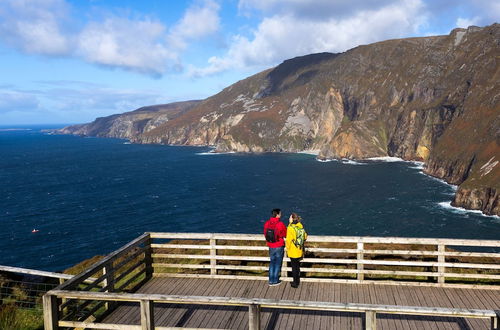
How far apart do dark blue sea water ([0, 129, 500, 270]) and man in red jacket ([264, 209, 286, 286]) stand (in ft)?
159

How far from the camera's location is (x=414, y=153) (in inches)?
Result: 6850

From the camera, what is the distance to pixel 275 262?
13.4 m

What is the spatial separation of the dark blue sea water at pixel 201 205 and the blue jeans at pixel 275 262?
159ft

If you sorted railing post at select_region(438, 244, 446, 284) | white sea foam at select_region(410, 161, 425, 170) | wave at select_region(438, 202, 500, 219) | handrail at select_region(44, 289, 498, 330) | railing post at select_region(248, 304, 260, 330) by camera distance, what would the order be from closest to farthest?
handrail at select_region(44, 289, 498, 330) → railing post at select_region(248, 304, 260, 330) → railing post at select_region(438, 244, 446, 284) → wave at select_region(438, 202, 500, 219) → white sea foam at select_region(410, 161, 425, 170)

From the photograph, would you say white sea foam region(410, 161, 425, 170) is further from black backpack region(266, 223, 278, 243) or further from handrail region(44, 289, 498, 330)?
handrail region(44, 289, 498, 330)

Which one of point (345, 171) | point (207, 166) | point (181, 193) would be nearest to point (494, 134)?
point (345, 171)

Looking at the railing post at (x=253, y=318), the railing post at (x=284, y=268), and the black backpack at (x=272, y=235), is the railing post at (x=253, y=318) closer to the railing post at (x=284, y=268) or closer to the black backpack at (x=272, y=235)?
the black backpack at (x=272, y=235)

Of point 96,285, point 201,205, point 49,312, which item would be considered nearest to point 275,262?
point 96,285

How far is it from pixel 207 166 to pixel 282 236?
150175 millimetres

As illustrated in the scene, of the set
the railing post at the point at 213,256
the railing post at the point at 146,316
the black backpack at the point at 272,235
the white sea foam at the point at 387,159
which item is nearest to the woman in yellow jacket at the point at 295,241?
the black backpack at the point at 272,235

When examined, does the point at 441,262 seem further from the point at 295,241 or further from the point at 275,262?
the point at 275,262

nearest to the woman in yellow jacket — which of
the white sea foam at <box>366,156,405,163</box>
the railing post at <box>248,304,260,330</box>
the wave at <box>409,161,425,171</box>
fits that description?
the railing post at <box>248,304,260,330</box>

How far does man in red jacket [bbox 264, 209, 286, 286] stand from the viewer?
13.1m

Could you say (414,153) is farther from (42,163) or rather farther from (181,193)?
(42,163)
